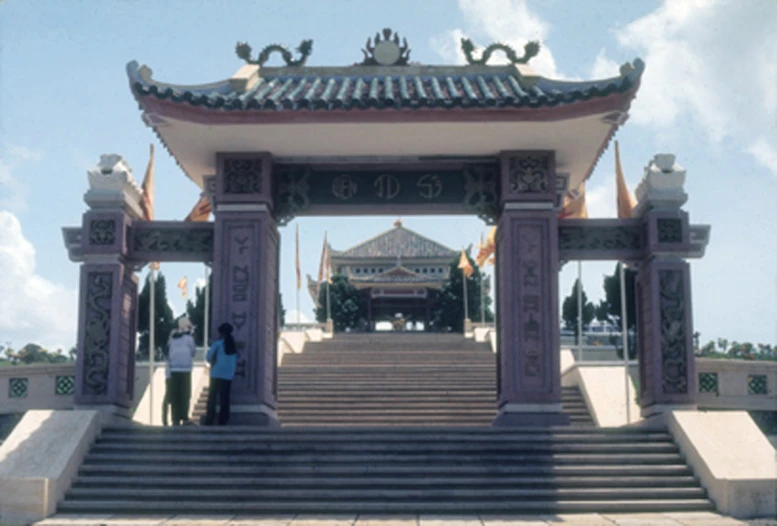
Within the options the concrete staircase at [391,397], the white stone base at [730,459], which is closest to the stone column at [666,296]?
the white stone base at [730,459]

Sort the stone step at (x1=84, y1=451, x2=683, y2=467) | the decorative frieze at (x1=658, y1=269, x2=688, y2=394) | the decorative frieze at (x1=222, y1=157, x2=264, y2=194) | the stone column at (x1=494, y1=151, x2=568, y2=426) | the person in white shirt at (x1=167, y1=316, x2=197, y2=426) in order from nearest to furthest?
the stone step at (x1=84, y1=451, x2=683, y2=467) → the decorative frieze at (x1=658, y1=269, x2=688, y2=394) → the stone column at (x1=494, y1=151, x2=568, y2=426) → the person in white shirt at (x1=167, y1=316, x2=197, y2=426) → the decorative frieze at (x1=222, y1=157, x2=264, y2=194)

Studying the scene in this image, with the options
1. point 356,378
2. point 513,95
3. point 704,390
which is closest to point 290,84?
point 513,95

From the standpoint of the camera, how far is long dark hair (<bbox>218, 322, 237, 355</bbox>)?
11.5 metres

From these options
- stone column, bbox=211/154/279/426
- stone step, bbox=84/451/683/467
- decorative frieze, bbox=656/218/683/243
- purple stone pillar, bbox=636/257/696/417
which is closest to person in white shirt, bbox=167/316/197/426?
stone column, bbox=211/154/279/426

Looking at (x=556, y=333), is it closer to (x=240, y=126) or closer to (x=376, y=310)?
(x=240, y=126)

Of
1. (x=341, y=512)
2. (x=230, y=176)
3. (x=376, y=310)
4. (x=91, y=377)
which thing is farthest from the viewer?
(x=376, y=310)

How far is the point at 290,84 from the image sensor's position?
1327 cm

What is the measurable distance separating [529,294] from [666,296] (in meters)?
1.67

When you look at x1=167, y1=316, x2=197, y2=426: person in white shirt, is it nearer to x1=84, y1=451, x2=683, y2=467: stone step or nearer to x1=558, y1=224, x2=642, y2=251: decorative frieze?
x1=84, y1=451, x2=683, y2=467: stone step

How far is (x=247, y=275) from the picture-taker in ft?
39.7

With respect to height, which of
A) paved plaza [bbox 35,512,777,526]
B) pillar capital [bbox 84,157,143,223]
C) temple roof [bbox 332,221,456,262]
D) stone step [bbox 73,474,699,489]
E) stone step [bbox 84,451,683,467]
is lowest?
paved plaza [bbox 35,512,777,526]

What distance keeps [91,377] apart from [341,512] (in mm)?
4371

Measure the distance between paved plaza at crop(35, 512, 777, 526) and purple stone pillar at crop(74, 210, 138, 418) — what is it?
117 inches

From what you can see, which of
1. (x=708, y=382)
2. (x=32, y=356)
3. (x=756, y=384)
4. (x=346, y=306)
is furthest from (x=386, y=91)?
(x=346, y=306)
